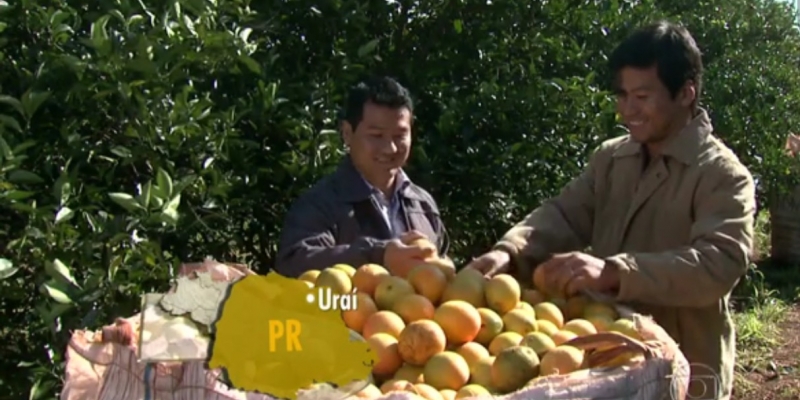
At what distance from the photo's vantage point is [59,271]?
7.47ft

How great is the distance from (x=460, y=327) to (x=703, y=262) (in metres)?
0.55

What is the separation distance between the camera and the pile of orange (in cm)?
171

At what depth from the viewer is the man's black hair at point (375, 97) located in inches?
105

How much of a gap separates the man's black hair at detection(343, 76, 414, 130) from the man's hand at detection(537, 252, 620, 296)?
2.38 ft

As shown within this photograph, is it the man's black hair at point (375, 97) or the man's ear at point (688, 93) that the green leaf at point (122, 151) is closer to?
the man's black hair at point (375, 97)

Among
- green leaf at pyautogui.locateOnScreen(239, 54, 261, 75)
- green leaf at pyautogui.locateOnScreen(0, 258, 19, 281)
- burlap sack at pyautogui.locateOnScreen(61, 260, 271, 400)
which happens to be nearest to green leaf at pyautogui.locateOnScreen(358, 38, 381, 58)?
green leaf at pyautogui.locateOnScreen(239, 54, 261, 75)

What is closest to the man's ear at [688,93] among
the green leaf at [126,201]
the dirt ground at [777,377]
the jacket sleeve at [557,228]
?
the jacket sleeve at [557,228]

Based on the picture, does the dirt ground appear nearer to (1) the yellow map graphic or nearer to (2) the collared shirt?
(2) the collared shirt

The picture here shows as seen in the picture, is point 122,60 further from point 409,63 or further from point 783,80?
point 783,80

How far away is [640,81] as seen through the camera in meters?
2.22

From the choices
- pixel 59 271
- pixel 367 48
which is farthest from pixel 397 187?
pixel 59 271

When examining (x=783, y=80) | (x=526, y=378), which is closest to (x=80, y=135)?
(x=526, y=378)

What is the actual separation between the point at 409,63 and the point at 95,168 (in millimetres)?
1318

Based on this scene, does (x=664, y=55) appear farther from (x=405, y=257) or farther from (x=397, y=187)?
(x=397, y=187)
